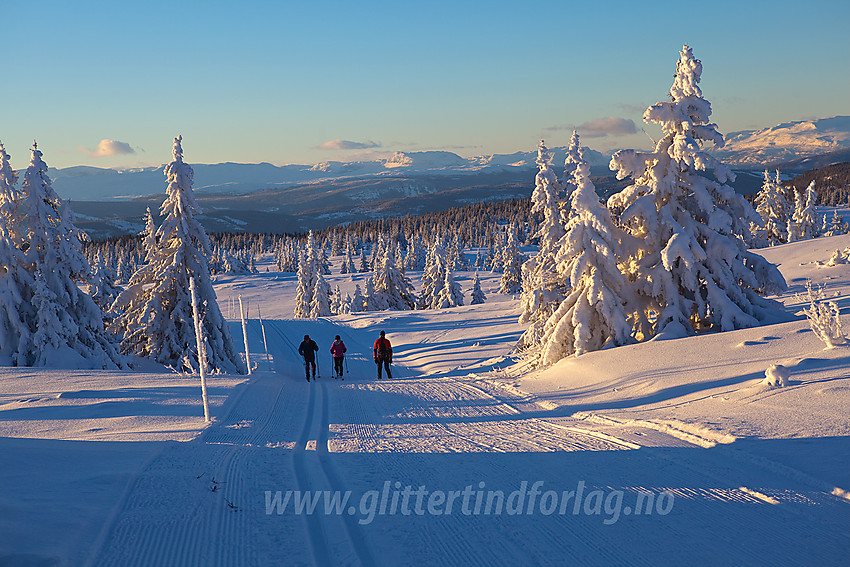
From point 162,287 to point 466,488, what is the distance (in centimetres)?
1966

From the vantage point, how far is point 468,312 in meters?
38.2

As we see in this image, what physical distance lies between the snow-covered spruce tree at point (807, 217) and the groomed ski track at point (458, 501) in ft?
231

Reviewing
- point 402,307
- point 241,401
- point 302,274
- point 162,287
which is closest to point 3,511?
point 241,401

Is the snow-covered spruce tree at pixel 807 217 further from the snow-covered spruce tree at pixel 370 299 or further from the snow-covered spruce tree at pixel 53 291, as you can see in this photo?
the snow-covered spruce tree at pixel 53 291

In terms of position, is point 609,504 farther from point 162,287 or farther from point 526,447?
point 162,287

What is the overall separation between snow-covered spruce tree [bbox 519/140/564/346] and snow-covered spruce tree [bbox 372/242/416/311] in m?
35.6

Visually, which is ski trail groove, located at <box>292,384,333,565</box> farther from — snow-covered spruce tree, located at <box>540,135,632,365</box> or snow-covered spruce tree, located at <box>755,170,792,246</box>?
snow-covered spruce tree, located at <box>755,170,792,246</box>

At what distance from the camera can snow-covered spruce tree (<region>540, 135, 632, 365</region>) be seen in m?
15.0

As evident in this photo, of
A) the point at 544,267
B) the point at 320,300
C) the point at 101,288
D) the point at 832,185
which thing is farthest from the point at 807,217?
the point at 832,185

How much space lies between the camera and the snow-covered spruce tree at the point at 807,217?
63.7 m

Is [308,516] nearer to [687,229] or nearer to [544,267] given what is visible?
[687,229]

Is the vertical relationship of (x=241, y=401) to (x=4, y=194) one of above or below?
below

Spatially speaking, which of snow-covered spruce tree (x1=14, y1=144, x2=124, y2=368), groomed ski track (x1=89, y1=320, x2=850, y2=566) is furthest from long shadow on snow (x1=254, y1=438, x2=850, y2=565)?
snow-covered spruce tree (x1=14, y1=144, x2=124, y2=368)

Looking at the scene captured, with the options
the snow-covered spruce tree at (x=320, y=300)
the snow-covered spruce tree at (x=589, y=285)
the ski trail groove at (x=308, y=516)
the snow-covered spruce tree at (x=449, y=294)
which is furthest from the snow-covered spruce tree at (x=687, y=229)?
the snow-covered spruce tree at (x=320, y=300)
